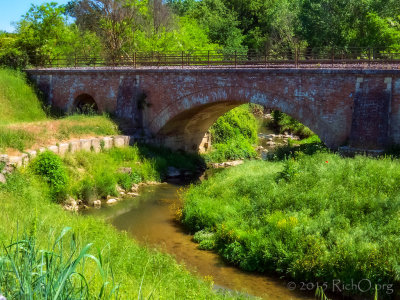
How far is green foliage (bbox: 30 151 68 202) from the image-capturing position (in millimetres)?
15430

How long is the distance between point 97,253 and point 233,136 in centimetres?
1903

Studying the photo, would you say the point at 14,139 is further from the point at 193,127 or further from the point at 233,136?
the point at 233,136

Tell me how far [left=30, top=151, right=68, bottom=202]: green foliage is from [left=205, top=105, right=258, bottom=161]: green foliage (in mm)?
9642

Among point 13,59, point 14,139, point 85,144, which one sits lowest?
point 85,144

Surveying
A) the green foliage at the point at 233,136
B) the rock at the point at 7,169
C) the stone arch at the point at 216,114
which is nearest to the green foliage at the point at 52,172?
the rock at the point at 7,169

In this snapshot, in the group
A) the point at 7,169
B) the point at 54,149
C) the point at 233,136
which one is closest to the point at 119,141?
the point at 54,149

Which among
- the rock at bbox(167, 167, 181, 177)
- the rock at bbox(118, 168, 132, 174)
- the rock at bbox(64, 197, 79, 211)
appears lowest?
the rock at bbox(64, 197, 79, 211)

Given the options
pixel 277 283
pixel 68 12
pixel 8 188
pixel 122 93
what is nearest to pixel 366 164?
pixel 277 283

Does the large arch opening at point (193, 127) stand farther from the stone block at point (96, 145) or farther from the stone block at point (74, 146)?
the stone block at point (74, 146)

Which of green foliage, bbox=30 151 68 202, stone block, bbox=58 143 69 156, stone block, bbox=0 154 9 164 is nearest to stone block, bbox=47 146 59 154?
stone block, bbox=58 143 69 156

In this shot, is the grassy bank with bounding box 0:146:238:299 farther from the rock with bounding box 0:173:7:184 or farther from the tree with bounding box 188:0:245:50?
the tree with bounding box 188:0:245:50

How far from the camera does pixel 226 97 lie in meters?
19.1

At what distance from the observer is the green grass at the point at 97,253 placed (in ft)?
17.9

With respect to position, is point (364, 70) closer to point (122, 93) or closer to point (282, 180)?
point (282, 180)
